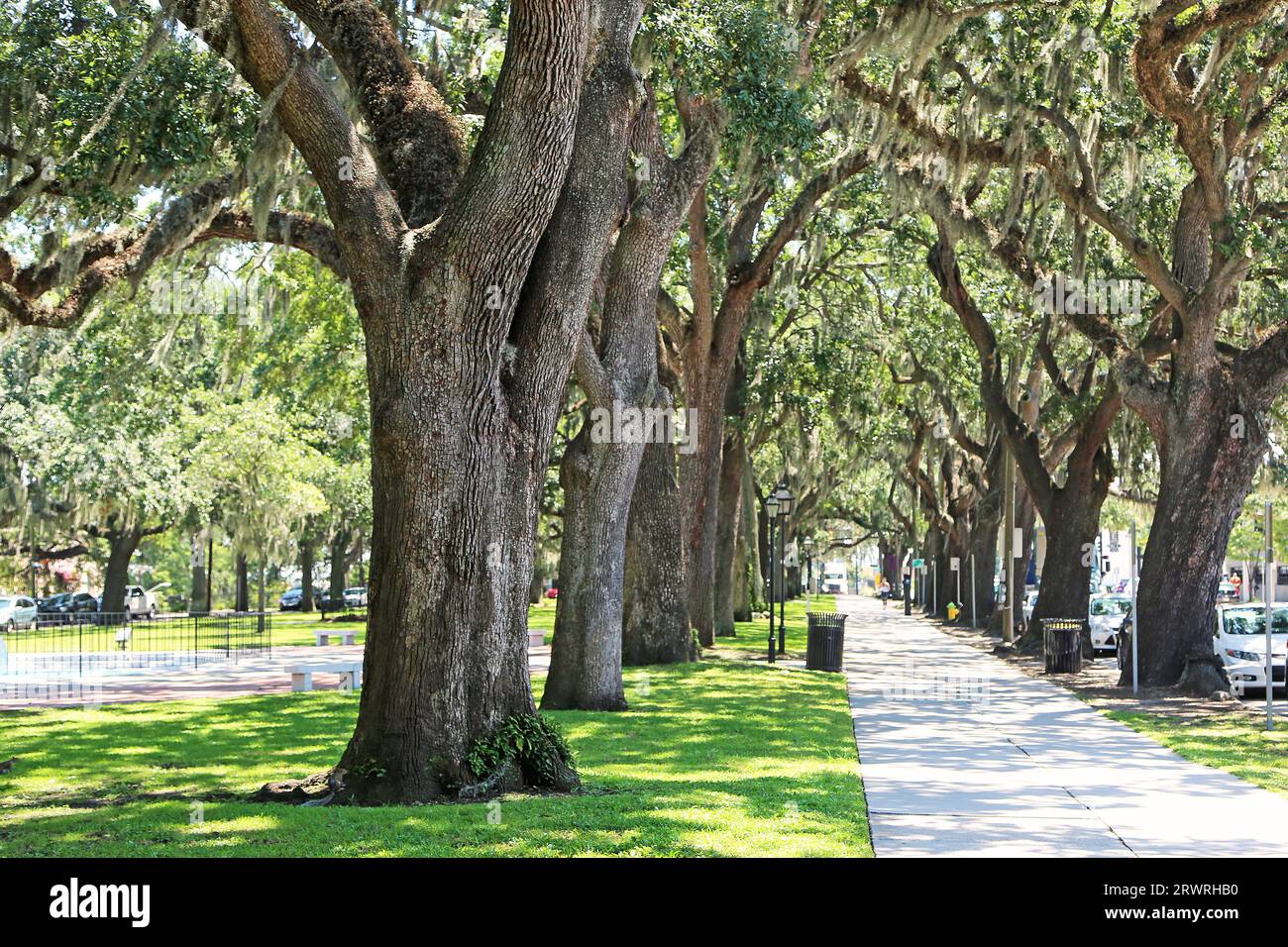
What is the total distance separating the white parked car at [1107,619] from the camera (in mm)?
31219

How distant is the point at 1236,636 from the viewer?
21578 millimetres

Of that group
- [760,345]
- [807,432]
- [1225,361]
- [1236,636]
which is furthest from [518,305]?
[807,432]

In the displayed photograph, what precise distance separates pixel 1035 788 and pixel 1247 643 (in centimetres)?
1139

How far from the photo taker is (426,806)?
365 inches

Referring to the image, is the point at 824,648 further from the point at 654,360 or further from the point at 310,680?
the point at 654,360

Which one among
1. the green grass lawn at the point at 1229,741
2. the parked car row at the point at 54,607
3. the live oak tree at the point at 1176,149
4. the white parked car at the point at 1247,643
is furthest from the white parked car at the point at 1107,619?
the parked car row at the point at 54,607

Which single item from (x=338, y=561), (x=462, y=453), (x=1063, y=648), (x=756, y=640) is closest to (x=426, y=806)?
(x=462, y=453)

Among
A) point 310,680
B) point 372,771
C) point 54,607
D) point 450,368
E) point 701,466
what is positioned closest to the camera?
point 372,771

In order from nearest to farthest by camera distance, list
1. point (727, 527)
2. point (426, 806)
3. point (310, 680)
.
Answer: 1. point (426, 806)
2. point (310, 680)
3. point (727, 527)

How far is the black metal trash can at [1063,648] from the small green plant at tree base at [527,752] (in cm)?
1657

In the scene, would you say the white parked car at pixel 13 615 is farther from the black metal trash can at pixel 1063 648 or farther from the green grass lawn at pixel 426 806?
the black metal trash can at pixel 1063 648

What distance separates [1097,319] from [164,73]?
51.4ft

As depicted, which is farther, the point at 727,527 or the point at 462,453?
the point at 727,527

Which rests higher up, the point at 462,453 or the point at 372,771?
the point at 462,453
